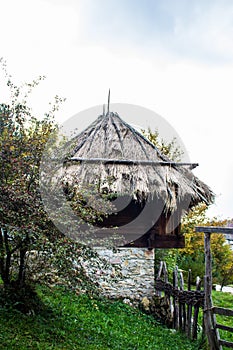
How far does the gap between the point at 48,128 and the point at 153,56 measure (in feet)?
17.3

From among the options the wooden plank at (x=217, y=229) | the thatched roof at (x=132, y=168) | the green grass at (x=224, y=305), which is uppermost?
the thatched roof at (x=132, y=168)

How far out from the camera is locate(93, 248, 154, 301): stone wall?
24.1ft

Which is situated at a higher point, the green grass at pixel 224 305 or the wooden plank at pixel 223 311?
the wooden plank at pixel 223 311

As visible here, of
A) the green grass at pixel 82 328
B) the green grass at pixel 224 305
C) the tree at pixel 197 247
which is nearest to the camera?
the green grass at pixel 82 328

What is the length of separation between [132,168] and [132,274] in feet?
7.04

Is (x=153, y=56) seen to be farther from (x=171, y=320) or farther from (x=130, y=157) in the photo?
(x=171, y=320)

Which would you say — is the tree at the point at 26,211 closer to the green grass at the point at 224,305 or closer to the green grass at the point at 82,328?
the green grass at the point at 82,328

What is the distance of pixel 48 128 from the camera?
165 inches

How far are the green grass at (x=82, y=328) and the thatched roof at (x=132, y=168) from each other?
6.75 ft

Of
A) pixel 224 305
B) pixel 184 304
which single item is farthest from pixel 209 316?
pixel 224 305

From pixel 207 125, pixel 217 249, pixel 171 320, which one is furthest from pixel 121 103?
pixel 217 249

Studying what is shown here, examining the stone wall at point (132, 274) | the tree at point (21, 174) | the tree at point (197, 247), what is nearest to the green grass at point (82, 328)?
the stone wall at point (132, 274)

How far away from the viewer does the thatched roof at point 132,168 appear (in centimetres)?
712

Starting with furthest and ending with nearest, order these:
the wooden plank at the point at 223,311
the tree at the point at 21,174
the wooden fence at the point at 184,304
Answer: the wooden fence at the point at 184,304
the wooden plank at the point at 223,311
the tree at the point at 21,174
